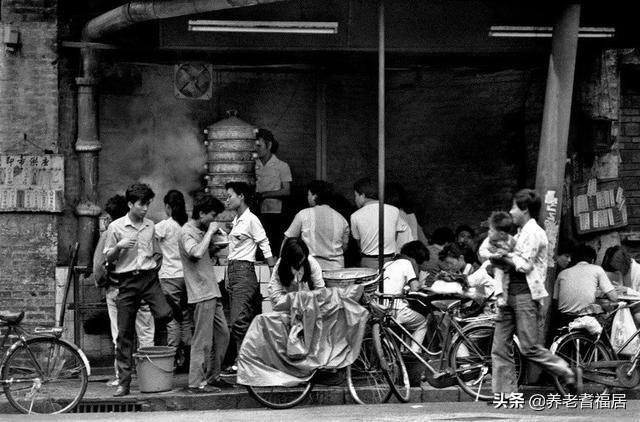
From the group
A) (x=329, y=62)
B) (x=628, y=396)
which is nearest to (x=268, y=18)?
(x=329, y=62)

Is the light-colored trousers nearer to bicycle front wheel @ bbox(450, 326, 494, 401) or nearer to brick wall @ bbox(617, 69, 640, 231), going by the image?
bicycle front wheel @ bbox(450, 326, 494, 401)

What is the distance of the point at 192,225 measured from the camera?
12.4 meters

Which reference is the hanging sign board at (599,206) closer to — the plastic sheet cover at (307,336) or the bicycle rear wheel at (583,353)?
the bicycle rear wheel at (583,353)

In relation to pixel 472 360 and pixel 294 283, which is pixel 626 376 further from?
pixel 294 283

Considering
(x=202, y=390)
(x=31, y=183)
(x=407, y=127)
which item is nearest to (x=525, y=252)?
(x=202, y=390)

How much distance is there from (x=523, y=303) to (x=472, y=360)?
1.12m

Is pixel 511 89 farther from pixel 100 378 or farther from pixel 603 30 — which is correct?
pixel 100 378

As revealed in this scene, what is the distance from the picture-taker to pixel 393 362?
1177cm

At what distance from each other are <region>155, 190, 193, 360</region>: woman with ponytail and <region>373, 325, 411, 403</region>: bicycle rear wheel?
2293 millimetres

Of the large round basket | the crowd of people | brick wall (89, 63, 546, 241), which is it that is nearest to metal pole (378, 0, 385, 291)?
the crowd of people

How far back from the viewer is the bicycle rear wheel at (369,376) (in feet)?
38.6

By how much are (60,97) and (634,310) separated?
6.91 m

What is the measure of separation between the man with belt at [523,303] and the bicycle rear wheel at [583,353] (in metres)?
0.93

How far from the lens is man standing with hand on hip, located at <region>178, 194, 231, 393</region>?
1223 centimetres
